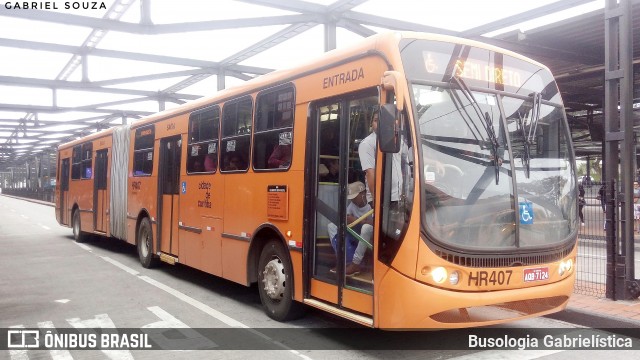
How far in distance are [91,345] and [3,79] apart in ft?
45.0

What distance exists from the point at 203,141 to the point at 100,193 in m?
6.65

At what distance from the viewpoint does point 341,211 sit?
5.56 meters

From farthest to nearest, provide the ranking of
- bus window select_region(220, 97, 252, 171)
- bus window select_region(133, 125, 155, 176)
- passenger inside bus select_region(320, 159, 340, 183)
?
bus window select_region(133, 125, 155, 176) → bus window select_region(220, 97, 252, 171) → passenger inside bus select_region(320, 159, 340, 183)

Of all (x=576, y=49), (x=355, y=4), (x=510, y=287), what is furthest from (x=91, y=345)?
(x=576, y=49)

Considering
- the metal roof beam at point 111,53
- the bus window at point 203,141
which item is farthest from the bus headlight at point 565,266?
the metal roof beam at point 111,53

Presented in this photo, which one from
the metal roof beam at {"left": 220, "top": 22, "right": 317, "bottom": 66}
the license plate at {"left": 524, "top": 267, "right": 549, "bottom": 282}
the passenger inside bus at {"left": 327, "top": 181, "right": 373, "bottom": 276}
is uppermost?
the metal roof beam at {"left": 220, "top": 22, "right": 317, "bottom": 66}

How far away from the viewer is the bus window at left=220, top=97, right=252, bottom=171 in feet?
23.9

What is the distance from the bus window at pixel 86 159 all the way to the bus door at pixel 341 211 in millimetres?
10974

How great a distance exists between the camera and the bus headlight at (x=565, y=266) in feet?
17.5

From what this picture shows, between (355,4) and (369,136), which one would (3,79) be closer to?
(355,4)

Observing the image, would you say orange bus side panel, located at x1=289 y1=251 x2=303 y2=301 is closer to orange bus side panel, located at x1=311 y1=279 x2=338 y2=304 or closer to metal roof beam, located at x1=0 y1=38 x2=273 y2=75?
orange bus side panel, located at x1=311 y1=279 x2=338 y2=304

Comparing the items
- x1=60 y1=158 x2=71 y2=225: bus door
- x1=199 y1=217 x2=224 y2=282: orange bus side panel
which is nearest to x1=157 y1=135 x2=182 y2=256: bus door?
x1=199 y1=217 x2=224 y2=282: orange bus side panel

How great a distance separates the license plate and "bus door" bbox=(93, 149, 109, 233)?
36.2 feet

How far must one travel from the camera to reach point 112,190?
42.4 feet
